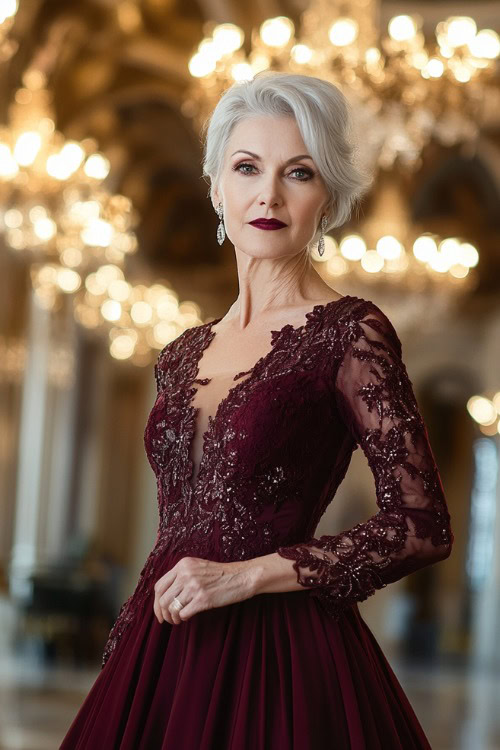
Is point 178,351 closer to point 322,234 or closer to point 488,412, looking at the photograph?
point 322,234

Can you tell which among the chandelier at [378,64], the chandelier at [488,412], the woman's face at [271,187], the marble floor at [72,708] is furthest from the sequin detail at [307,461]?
the chandelier at [488,412]

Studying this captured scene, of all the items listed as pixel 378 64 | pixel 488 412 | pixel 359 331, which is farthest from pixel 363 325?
pixel 488 412

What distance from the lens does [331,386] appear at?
7.26ft

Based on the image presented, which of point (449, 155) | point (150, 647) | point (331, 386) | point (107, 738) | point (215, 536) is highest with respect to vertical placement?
point (449, 155)

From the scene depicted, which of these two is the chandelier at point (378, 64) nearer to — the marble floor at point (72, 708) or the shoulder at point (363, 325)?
the marble floor at point (72, 708)

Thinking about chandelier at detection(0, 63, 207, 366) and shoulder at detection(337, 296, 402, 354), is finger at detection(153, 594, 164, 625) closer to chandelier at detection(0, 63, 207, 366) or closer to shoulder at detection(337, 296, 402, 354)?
shoulder at detection(337, 296, 402, 354)

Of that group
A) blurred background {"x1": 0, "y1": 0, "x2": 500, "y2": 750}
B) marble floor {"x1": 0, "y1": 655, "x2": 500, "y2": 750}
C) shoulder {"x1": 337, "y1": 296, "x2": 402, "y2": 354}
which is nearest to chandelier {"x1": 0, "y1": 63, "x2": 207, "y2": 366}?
blurred background {"x1": 0, "y1": 0, "x2": 500, "y2": 750}

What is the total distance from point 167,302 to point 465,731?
25.2 feet

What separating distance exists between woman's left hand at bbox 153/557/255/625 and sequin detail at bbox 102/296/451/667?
0.09 metres

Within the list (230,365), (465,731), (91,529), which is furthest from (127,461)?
(230,365)

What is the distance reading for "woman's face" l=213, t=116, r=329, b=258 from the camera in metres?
2.23

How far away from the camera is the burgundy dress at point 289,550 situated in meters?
2.10

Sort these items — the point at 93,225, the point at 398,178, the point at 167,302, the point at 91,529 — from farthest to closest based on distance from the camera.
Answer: the point at 91,529, the point at 167,302, the point at 398,178, the point at 93,225

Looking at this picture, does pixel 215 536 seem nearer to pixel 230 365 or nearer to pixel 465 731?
pixel 230 365
